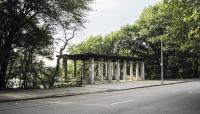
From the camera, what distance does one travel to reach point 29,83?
31.9m

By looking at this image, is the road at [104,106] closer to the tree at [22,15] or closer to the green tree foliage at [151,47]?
the tree at [22,15]

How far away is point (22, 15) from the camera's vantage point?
98.5 ft

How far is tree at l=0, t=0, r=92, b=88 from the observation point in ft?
94.4

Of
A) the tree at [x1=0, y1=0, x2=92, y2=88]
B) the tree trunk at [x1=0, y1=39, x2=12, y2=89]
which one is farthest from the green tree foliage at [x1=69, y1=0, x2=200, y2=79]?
the tree trunk at [x1=0, y1=39, x2=12, y2=89]

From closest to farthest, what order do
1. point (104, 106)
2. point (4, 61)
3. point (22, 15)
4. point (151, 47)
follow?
point (104, 106) < point (4, 61) < point (22, 15) < point (151, 47)

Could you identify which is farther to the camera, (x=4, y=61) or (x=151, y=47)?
(x=151, y=47)

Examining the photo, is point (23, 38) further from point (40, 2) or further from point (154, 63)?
point (154, 63)

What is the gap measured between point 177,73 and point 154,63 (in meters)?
6.35

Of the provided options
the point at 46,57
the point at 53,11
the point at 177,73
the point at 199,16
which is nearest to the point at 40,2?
the point at 53,11

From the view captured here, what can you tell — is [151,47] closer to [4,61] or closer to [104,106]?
[4,61]

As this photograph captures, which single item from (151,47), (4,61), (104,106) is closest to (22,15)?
(4,61)

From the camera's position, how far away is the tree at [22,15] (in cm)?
2877

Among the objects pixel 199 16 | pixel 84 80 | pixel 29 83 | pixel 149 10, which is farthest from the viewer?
pixel 149 10

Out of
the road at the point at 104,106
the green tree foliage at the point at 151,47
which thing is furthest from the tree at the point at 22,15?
the green tree foliage at the point at 151,47
